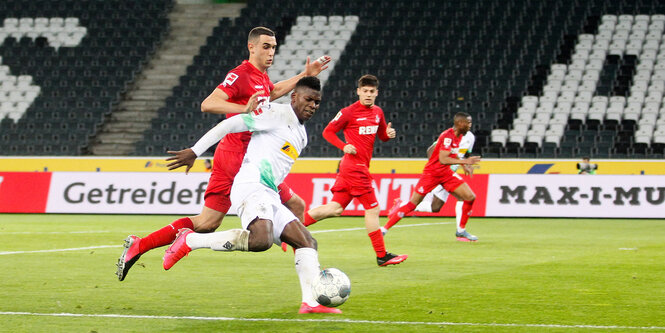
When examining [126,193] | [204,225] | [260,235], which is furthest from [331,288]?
[126,193]

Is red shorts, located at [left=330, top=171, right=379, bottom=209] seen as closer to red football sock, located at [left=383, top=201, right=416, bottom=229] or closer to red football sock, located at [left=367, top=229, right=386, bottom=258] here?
red football sock, located at [left=367, top=229, right=386, bottom=258]

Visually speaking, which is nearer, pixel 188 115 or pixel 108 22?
pixel 188 115

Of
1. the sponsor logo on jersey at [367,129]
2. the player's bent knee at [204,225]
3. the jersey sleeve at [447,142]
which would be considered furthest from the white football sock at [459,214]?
the player's bent knee at [204,225]

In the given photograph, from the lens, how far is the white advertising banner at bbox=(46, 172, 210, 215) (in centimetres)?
2225

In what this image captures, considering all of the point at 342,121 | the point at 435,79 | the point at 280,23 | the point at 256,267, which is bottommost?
the point at 256,267

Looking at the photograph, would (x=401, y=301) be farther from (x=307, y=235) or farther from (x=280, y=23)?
(x=280, y=23)

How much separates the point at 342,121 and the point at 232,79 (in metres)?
3.21

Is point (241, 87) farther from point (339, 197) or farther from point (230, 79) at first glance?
point (339, 197)

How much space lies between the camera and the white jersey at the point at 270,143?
6.96 meters

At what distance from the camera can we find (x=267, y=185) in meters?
7.02

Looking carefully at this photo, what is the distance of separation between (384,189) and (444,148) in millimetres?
7947

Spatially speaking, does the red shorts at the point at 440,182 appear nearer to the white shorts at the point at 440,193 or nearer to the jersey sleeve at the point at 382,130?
the white shorts at the point at 440,193

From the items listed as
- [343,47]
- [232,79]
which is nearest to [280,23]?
[343,47]

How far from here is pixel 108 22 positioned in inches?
1451
